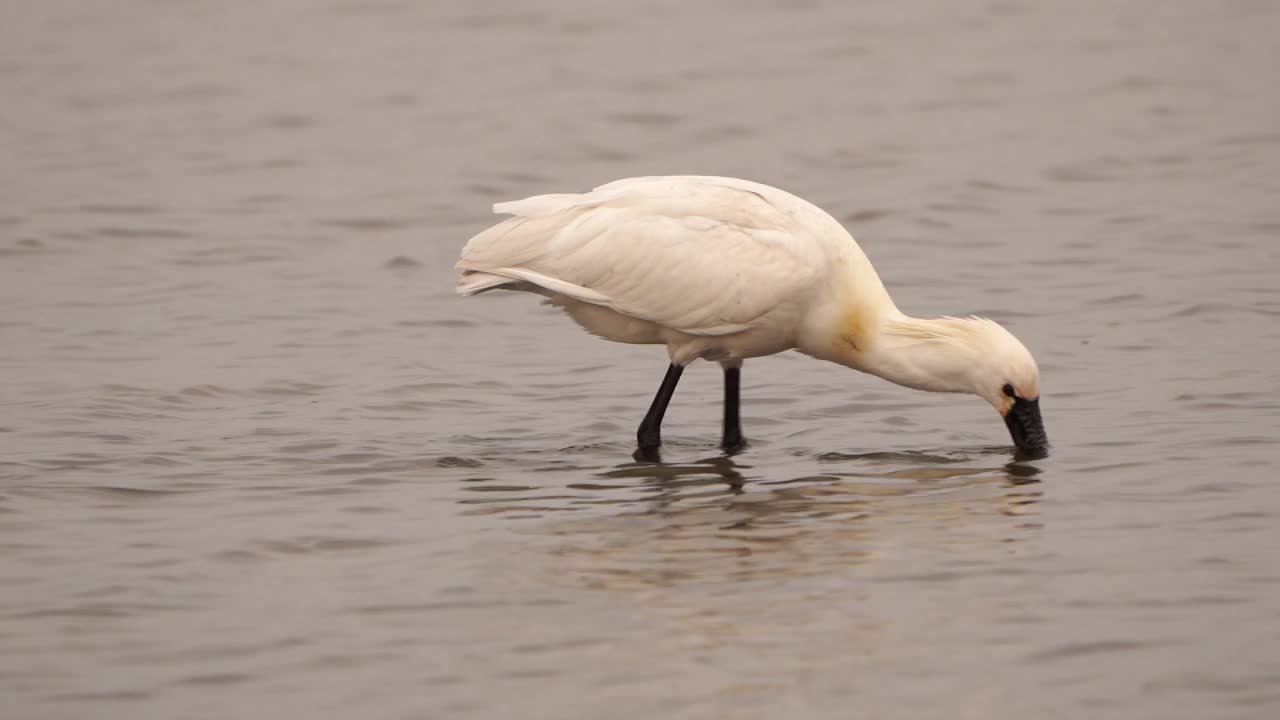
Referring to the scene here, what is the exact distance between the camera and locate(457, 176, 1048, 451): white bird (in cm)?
1166

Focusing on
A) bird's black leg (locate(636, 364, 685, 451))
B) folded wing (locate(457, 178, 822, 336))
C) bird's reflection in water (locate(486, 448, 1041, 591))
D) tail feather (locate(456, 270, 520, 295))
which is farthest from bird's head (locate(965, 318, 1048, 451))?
tail feather (locate(456, 270, 520, 295))

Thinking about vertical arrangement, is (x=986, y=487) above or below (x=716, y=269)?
below

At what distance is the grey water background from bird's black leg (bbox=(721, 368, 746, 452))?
19cm

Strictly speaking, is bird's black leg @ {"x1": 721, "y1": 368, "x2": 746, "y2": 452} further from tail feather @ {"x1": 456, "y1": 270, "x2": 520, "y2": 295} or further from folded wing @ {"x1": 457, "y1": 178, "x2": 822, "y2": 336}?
tail feather @ {"x1": 456, "y1": 270, "x2": 520, "y2": 295}

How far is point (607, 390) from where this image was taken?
1374 cm

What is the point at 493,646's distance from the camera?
859cm

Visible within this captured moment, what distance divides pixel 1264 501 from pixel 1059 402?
2550 mm

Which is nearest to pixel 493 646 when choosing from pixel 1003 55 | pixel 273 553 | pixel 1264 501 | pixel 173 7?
pixel 273 553

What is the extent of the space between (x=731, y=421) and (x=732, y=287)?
0.86 meters

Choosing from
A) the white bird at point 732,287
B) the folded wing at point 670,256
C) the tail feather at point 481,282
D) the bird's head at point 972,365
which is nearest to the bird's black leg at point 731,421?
the white bird at point 732,287

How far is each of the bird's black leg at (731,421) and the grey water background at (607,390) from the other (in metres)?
0.19

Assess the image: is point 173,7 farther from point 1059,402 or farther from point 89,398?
point 1059,402

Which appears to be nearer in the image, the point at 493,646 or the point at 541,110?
the point at 493,646

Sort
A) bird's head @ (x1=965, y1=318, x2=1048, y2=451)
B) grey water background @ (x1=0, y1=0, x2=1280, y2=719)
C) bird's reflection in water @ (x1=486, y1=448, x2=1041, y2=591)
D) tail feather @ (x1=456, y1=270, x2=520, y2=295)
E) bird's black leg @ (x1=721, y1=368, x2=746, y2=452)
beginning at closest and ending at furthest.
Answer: grey water background @ (x1=0, y1=0, x2=1280, y2=719), bird's reflection in water @ (x1=486, y1=448, x2=1041, y2=591), bird's head @ (x1=965, y1=318, x2=1048, y2=451), tail feather @ (x1=456, y1=270, x2=520, y2=295), bird's black leg @ (x1=721, y1=368, x2=746, y2=452)
